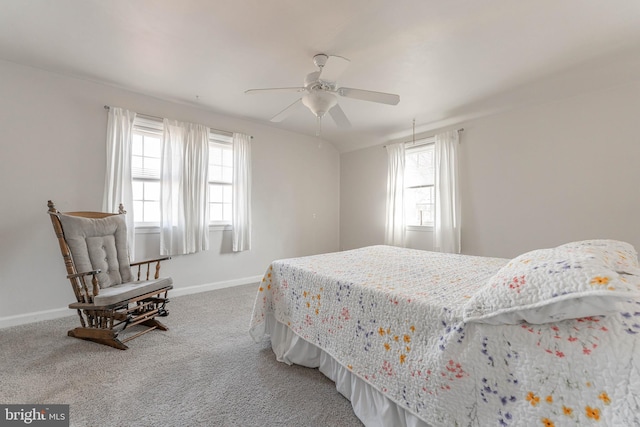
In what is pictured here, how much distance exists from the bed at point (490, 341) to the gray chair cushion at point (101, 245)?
200 centimetres

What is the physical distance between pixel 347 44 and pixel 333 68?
461mm

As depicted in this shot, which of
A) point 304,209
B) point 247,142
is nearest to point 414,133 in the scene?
point 304,209

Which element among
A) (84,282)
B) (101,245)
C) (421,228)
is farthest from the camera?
(421,228)

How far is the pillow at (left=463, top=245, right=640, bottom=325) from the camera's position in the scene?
766mm

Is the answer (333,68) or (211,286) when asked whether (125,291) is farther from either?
(333,68)

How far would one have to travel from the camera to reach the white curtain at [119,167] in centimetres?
304

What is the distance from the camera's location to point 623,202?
105 inches

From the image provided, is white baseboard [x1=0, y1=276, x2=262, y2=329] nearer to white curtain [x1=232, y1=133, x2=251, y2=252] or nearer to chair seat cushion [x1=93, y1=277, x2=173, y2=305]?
white curtain [x1=232, y1=133, x2=251, y2=252]

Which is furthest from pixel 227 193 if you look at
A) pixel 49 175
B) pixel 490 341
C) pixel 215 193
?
pixel 490 341

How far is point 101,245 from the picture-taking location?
252 cm

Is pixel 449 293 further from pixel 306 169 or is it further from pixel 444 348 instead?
pixel 306 169

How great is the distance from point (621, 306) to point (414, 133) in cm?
391

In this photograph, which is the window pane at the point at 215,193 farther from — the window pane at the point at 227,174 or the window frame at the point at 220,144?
the window pane at the point at 227,174

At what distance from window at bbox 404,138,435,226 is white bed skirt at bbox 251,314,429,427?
3017 mm
